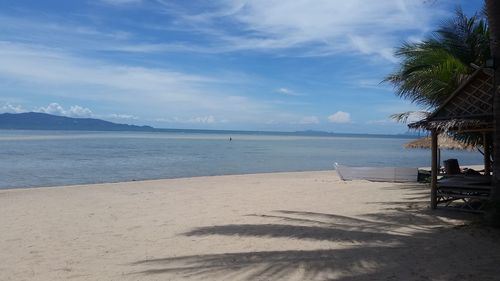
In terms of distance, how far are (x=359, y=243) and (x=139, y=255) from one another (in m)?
2.83

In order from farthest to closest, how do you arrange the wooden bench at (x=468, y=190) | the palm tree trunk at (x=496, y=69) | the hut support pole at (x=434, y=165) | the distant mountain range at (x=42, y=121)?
the distant mountain range at (x=42, y=121) < the hut support pole at (x=434, y=165) < the wooden bench at (x=468, y=190) < the palm tree trunk at (x=496, y=69)

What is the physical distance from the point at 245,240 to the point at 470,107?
14.4 feet

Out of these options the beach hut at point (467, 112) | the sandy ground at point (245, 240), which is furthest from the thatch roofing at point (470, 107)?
the sandy ground at point (245, 240)

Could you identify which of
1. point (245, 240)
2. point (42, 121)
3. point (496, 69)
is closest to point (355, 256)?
point (245, 240)

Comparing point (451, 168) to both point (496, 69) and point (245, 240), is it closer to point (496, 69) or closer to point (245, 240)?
point (496, 69)

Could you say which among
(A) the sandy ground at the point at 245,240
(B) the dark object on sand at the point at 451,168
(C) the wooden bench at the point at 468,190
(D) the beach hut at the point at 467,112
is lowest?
(A) the sandy ground at the point at 245,240

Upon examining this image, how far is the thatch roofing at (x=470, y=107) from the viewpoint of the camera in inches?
304

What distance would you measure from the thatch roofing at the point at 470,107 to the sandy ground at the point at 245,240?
1.58 metres

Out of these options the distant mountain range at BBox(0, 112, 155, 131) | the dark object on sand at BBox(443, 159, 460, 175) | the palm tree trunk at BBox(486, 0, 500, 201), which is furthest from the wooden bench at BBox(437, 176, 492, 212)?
the distant mountain range at BBox(0, 112, 155, 131)

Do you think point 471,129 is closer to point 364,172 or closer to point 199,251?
point 199,251

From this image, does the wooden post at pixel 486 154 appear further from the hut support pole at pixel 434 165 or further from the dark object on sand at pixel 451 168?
the hut support pole at pixel 434 165

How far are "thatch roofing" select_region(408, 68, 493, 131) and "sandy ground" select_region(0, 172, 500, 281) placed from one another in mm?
1575

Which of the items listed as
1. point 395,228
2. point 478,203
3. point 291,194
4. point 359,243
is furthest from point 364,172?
point 359,243

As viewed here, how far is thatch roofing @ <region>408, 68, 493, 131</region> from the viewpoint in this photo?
7715 mm
